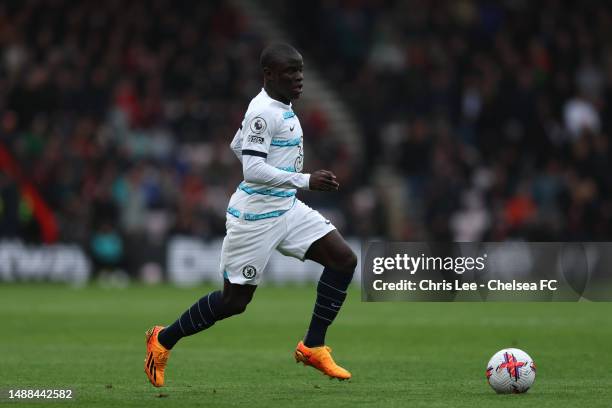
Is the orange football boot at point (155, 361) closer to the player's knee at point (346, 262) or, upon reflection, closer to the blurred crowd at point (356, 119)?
the player's knee at point (346, 262)

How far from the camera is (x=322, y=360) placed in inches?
352

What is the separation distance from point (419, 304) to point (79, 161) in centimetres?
699

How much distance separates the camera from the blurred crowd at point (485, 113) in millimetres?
22000

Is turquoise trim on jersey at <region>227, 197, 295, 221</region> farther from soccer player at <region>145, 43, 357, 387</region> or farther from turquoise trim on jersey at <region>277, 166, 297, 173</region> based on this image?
turquoise trim on jersey at <region>277, 166, 297, 173</region>

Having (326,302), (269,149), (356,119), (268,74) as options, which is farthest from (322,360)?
(356,119)

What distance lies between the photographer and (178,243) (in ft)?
71.8

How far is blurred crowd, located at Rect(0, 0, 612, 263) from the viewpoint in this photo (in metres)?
22.0

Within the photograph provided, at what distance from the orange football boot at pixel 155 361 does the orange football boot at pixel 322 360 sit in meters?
0.94

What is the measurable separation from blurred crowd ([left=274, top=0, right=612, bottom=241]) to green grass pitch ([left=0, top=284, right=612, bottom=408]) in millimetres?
3975

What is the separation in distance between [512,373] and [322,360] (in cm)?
135


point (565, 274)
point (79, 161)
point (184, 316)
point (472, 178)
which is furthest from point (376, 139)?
point (184, 316)

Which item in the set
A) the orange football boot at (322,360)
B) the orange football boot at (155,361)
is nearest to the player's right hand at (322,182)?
the orange football boot at (322,360)

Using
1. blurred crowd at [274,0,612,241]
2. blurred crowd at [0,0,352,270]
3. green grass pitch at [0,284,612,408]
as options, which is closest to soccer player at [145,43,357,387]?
green grass pitch at [0,284,612,408]

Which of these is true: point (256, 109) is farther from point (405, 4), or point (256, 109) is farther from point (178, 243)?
point (405, 4)
